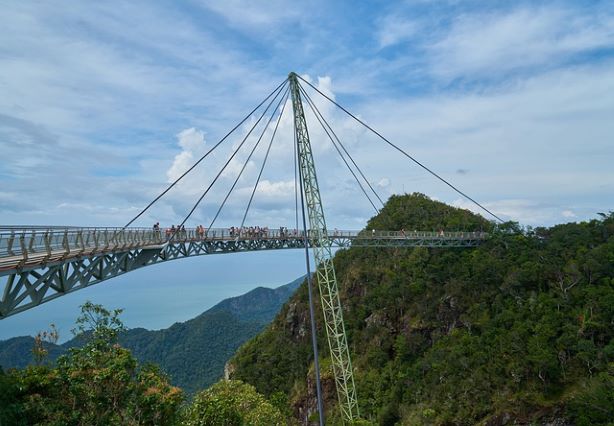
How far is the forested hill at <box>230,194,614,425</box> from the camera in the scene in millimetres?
33625

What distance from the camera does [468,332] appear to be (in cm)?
4462

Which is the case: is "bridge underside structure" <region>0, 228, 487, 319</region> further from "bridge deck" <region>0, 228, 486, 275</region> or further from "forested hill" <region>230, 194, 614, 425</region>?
"forested hill" <region>230, 194, 614, 425</region>

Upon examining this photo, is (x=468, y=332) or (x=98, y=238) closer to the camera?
(x=98, y=238)

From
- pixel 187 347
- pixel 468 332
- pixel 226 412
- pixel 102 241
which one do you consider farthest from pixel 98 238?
pixel 187 347

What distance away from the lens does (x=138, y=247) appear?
23.9 m

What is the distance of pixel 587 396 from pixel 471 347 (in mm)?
11425

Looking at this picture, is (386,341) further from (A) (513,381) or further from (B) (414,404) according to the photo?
(A) (513,381)

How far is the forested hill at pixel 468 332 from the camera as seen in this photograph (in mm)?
33625

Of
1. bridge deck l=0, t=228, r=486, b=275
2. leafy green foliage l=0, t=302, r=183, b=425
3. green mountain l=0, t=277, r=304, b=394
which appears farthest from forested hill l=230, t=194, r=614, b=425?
green mountain l=0, t=277, r=304, b=394

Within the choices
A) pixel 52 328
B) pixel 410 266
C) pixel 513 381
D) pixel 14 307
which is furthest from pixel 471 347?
pixel 14 307

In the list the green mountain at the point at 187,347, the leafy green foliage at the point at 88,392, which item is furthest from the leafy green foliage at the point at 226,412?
the green mountain at the point at 187,347

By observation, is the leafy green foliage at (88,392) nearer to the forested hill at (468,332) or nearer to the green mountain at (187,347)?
the forested hill at (468,332)

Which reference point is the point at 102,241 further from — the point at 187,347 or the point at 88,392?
the point at 187,347

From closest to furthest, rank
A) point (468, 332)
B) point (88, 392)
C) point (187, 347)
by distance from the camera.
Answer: point (88, 392)
point (468, 332)
point (187, 347)
